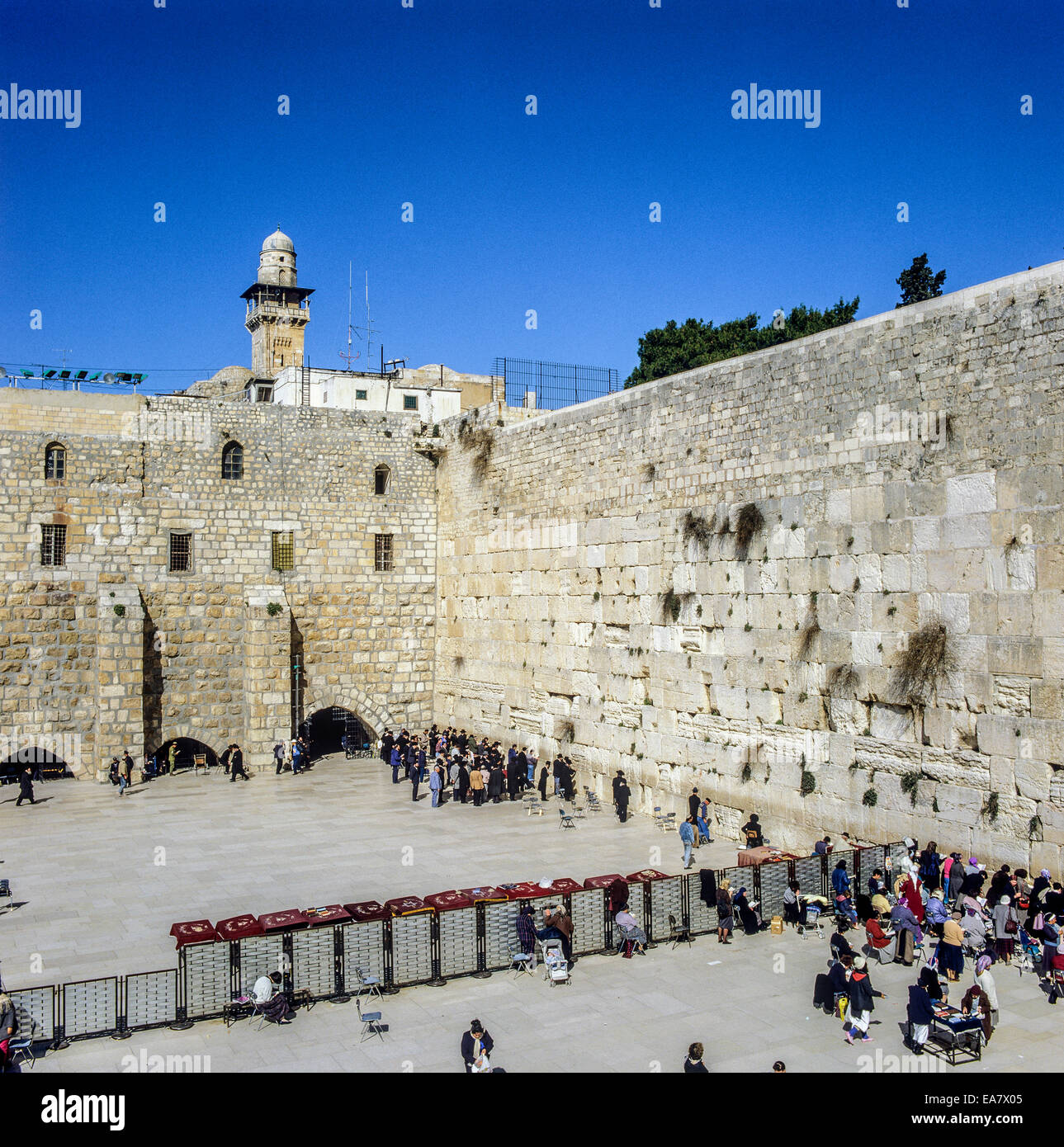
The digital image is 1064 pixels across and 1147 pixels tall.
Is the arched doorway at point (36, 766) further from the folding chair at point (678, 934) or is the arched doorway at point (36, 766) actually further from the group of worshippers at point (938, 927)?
the group of worshippers at point (938, 927)

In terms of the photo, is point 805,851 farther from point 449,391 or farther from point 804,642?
point 449,391

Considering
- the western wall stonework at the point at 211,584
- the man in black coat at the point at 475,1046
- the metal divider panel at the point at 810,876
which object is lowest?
the man in black coat at the point at 475,1046

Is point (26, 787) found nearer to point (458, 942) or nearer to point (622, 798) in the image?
point (622, 798)

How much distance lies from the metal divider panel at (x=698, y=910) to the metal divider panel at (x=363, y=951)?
3.56 meters

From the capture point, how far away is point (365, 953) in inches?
427

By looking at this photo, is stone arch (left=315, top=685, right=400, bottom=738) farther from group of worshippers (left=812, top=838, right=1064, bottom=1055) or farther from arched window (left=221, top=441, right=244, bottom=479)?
group of worshippers (left=812, top=838, right=1064, bottom=1055)

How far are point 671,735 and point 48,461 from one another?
1438cm

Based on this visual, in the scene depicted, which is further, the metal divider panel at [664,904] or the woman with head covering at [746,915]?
the woman with head covering at [746,915]

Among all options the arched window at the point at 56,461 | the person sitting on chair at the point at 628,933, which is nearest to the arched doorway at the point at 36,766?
the arched window at the point at 56,461

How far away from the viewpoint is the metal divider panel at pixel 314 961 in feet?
34.5

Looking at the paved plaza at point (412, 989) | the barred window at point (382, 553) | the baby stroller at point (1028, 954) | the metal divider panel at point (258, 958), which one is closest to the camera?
the paved plaza at point (412, 989)

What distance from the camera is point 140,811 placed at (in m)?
20.1

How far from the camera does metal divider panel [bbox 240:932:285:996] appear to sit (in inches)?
408
